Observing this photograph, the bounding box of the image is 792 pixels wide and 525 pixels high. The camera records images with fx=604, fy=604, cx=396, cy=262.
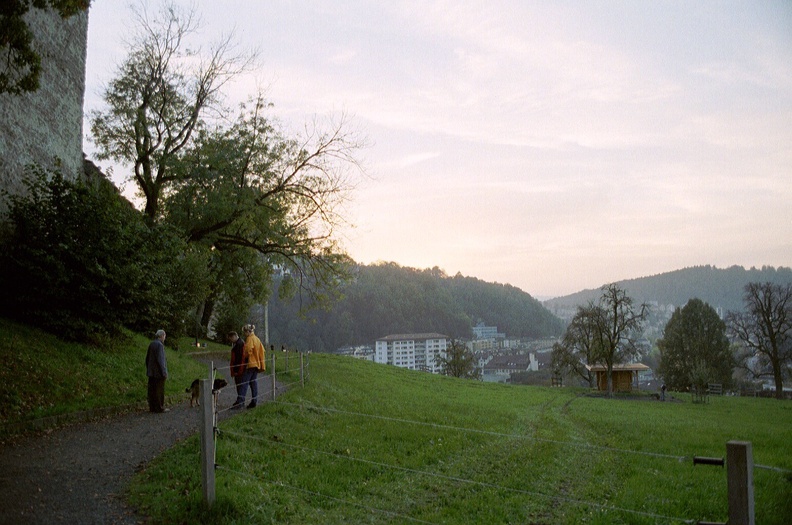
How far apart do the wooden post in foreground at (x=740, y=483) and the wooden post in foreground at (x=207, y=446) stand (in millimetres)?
4959

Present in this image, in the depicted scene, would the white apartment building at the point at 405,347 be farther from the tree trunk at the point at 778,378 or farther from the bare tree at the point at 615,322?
the tree trunk at the point at 778,378

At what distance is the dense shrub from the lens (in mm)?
16016

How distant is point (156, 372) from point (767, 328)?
2019 inches

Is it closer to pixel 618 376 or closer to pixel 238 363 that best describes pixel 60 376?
pixel 238 363

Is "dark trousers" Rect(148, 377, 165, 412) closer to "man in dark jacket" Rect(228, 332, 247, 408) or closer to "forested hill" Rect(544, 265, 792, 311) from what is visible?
"man in dark jacket" Rect(228, 332, 247, 408)

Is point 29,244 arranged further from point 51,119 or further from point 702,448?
point 702,448

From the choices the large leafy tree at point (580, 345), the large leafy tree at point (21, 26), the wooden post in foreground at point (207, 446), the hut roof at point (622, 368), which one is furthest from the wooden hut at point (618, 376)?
the wooden post in foreground at point (207, 446)

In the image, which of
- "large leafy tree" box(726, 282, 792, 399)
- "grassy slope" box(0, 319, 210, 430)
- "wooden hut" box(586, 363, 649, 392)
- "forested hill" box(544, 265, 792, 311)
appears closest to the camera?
"grassy slope" box(0, 319, 210, 430)

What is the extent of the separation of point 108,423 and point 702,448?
1234cm

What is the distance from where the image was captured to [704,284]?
558 feet

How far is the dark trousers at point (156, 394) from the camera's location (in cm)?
1339

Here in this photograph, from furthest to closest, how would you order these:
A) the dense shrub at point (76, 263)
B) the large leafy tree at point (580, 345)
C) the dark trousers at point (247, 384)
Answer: the large leafy tree at point (580, 345)
the dense shrub at point (76, 263)
the dark trousers at point (247, 384)

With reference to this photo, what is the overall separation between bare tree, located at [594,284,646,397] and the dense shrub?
37.0 meters

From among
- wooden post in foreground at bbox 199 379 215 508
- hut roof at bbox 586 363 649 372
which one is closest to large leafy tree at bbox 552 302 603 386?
hut roof at bbox 586 363 649 372
